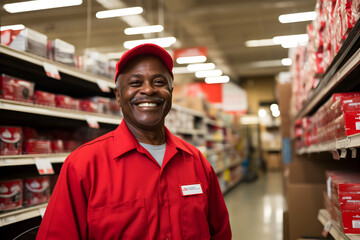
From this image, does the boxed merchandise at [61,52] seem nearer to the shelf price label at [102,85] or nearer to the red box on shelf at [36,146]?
the shelf price label at [102,85]

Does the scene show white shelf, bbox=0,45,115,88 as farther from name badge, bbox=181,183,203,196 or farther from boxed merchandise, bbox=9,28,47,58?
name badge, bbox=181,183,203,196

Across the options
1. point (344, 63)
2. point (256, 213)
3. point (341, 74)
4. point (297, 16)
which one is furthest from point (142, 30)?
point (341, 74)

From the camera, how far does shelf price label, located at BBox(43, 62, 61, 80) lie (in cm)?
254

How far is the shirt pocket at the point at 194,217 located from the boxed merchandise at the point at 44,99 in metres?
1.80

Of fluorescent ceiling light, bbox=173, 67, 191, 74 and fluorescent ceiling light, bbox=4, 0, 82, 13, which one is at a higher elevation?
fluorescent ceiling light, bbox=173, 67, 191, 74

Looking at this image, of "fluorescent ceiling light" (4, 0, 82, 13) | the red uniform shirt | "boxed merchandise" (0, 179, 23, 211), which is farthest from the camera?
"fluorescent ceiling light" (4, 0, 82, 13)

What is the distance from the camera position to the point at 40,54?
2.64m

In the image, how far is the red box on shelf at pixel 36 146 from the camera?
8.50 feet

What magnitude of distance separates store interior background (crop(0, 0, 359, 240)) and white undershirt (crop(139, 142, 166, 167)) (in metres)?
1.27

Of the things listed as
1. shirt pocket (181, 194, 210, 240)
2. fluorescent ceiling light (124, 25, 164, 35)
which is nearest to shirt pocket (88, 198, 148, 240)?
shirt pocket (181, 194, 210, 240)

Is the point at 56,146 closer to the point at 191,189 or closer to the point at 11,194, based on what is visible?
the point at 11,194

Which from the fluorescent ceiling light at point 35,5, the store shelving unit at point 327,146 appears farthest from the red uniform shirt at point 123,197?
the fluorescent ceiling light at point 35,5

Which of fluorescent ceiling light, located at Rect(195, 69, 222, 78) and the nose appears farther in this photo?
fluorescent ceiling light, located at Rect(195, 69, 222, 78)

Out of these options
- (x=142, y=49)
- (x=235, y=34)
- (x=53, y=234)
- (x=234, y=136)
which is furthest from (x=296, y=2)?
(x=53, y=234)
